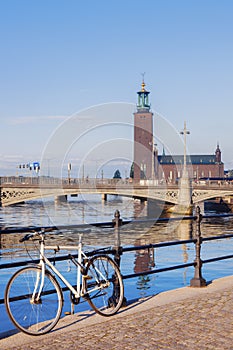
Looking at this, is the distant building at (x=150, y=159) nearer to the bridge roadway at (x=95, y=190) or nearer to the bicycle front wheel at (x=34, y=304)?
the bridge roadway at (x=95, y=190)

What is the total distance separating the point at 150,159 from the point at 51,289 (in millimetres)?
114492

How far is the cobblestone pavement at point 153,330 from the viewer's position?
5566mm

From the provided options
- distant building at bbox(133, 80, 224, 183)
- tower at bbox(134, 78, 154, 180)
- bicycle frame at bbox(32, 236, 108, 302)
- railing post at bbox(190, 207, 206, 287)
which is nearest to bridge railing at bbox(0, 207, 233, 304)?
railing post at bbox(190, 207, 206, 287)

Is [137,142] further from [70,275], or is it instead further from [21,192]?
[70,275]

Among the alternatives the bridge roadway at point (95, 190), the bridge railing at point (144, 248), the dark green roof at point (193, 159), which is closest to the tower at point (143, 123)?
the dark green roof at point (193, 159)

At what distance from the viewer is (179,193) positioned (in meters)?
62.5

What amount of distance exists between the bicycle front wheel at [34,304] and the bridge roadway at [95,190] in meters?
54.3

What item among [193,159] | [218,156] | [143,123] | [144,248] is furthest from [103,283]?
[218,156]

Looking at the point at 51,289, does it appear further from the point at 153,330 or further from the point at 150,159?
the point at 150,159

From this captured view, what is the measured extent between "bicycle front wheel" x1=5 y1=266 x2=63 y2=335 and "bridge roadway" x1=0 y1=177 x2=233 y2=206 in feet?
178

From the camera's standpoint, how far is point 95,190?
6531cm

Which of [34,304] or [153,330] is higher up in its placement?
[34,304]

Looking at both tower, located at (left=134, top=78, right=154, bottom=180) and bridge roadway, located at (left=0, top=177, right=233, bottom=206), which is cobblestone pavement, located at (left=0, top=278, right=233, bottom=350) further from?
tower, located at (left=134, top=78, right=154, bottom=180)

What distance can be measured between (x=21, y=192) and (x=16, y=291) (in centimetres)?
5699
